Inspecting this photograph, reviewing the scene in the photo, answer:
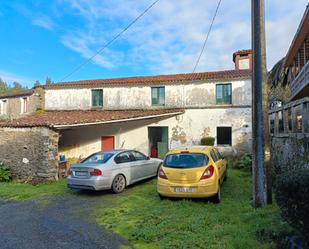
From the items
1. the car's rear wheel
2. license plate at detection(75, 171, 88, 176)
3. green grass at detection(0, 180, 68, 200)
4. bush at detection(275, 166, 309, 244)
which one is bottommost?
green grass at detection(0, 180, 68, 200)

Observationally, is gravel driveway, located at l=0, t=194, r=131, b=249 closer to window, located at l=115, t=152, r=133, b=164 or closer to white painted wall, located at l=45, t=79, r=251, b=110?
window, located at l=115, t=152, r=133, b=164

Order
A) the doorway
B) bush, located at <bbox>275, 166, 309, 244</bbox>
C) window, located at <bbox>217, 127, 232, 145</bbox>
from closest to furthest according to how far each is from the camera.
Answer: bush, located at <bbox>275, 166, 309, 244</bbox>, window, located at <bbox>217, 127, 232, 145</bbox>, the doorway

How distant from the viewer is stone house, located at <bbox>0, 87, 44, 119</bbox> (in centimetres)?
2377

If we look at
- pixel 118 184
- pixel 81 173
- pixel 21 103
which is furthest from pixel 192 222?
pixel 21 103

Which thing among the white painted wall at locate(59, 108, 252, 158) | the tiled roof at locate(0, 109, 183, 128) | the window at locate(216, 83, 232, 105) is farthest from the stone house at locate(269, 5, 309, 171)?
the tiled roof at locate(0, 109, 183, 128)

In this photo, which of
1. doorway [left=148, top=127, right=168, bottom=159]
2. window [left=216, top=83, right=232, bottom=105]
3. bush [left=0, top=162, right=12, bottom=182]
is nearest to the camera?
bush [left=0, top=162, right=12, bottom=182]

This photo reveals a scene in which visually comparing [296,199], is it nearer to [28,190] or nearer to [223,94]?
[28,190]

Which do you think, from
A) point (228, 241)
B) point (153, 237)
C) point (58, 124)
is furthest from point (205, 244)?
point (58, 124)

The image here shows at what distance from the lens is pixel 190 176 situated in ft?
26.0

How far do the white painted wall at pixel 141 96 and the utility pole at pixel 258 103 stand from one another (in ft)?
37.1

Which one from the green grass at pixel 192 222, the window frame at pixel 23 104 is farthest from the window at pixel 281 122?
the window frame at pixel 23 104

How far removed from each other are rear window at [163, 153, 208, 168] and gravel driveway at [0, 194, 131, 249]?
273cm

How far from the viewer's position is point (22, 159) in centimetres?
1351

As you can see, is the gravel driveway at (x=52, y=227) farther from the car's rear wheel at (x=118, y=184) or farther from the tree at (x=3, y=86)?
the tree at (x=3, y=86)
